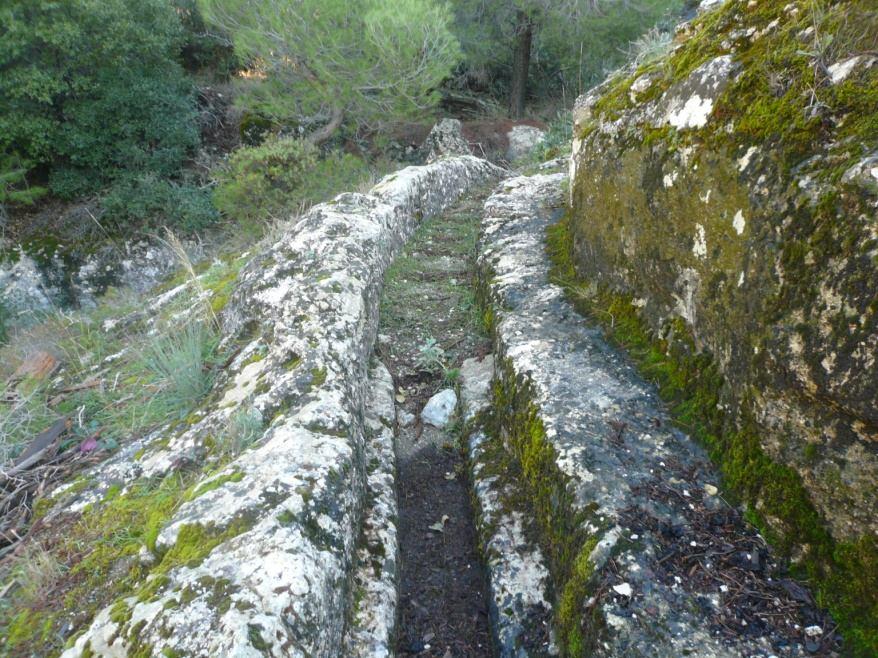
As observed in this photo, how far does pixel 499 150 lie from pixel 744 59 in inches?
475

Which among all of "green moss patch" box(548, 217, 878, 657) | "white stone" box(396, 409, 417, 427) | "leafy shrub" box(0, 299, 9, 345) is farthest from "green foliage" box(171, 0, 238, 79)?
"green moss patch" box(548, 217, 878, 657)

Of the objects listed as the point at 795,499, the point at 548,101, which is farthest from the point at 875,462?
the point at 548,101

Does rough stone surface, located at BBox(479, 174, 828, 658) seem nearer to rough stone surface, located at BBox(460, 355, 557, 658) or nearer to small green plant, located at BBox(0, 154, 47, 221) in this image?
rough stone surface, located at BBox(460, 355, 557, 658)

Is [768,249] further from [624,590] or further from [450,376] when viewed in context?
[450,376]

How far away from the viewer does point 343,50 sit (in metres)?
10.6

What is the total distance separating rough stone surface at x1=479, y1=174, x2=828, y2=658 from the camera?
177cm

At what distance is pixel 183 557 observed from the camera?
81.5 inches

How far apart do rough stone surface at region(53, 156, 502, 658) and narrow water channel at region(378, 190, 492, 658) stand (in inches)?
7.5

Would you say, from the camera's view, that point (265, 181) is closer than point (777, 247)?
No

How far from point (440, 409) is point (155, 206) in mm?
12673

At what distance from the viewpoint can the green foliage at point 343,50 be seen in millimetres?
10016

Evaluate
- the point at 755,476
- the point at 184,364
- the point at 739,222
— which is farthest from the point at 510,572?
the point at 184,364

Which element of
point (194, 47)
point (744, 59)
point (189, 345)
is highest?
point (194, 47)

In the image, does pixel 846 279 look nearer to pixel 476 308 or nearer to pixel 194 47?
pixel 476 308
